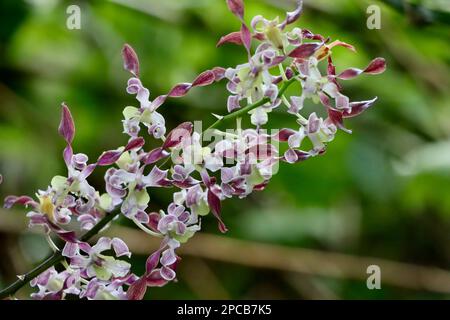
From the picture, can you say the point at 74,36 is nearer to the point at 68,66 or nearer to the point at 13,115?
the point at 68,66

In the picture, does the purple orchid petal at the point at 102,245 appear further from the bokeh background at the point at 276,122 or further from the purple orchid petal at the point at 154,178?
the bokeh background at the point at 276,122

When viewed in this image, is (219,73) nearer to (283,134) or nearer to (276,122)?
(283,134)

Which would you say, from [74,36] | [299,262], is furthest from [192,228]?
[74,36]

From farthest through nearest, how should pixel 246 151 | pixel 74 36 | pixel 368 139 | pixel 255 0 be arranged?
pixel 74 36 → pixel 368 139 → pixel 255 0 → pixel 246 151

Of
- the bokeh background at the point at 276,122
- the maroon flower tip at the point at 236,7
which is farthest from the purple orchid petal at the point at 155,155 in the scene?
the bokeh background at the point at 276,122

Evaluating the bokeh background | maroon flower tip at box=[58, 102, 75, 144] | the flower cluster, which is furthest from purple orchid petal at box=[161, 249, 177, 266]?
the bokeh background

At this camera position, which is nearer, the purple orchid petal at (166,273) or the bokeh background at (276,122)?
the purple orchid petal at (166,273)

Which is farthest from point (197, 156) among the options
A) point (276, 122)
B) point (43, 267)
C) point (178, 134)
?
point (276, 122)

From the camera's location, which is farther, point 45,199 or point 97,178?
point 97,178
